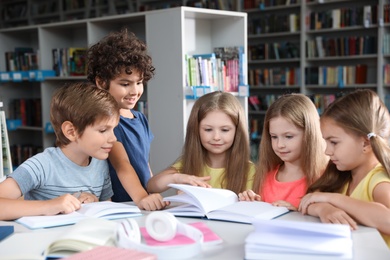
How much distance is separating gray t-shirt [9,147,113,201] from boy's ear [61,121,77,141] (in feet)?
0.26

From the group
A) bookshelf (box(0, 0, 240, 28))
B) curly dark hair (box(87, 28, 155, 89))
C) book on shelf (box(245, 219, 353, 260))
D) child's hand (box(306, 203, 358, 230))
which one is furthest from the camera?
bookshelf (box(0, 0, 240, 28))

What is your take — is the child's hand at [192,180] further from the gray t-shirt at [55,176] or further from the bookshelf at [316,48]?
→ the bookshelf at [316,48]

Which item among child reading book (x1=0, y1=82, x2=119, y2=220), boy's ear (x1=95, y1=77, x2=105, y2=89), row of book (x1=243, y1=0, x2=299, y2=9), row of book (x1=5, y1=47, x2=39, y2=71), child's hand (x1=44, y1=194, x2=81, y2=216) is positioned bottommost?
child's hand (x1=44, y1=194, x2=81, y2=216)

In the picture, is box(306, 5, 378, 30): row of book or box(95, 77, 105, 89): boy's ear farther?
box(306, 5, 378, 30): row of book

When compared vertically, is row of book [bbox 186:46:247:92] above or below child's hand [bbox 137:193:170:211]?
above

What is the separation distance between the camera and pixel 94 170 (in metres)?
1.73

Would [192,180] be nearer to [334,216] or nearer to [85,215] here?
[85,215]

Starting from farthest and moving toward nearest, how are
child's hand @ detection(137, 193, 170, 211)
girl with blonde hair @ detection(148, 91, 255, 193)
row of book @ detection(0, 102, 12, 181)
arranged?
1. row of book @ detection(0, 102, 12, 181)
2. girl with blonde hair @ detection(148, 91, 255, 193)
3. child's hand @ detection(137, 193, 170, 211)

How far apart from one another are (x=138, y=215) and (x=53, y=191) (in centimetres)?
38

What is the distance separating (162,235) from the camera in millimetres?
1082

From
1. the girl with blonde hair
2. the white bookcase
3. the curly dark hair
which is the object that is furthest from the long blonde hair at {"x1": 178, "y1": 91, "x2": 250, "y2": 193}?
the white bookcase

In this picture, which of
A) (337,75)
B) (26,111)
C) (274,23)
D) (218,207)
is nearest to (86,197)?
(218,207)

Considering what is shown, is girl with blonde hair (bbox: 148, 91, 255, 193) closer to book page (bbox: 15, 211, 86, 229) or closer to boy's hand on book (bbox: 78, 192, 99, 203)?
boy's hand on book (bbox: 78, 192, 99, 203)

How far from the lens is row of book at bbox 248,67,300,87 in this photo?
5965mm
